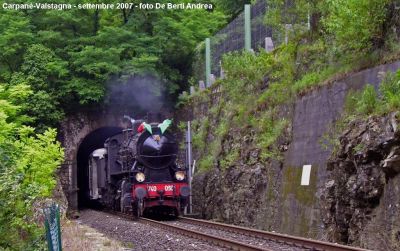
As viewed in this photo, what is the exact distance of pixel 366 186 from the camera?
11.4 metres

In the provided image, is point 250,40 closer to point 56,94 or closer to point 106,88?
point 106,88

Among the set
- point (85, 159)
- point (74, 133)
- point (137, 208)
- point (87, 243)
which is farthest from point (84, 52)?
point (87, 243)

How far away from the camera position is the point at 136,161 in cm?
2147

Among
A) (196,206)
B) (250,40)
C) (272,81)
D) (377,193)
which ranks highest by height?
(250,40)

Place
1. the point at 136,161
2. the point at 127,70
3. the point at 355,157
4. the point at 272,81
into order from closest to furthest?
the point at 355,157 < the point at 272,81 < the point at 136,161 < the point at 127,70

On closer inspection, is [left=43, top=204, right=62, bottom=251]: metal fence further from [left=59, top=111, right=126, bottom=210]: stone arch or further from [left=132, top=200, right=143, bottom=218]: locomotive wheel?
[left=59, top=111, right=126, bottom=210]: stone arch

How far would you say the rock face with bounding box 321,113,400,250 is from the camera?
1052 cm

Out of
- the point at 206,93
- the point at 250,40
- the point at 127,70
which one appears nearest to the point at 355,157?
the point at 250,40

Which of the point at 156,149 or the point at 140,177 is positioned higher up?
the point at 156,149

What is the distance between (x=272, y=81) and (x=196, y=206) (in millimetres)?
6489

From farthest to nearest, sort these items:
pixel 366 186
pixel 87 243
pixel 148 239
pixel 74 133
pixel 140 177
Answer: pixel 74 133 < pixel 140 177 < pixel 148 239 < pixel 87 243 < pixel 366 186

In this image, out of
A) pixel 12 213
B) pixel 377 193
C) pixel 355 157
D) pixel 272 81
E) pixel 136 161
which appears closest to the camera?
pixel 12 213

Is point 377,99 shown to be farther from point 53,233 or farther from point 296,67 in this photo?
point 53,233

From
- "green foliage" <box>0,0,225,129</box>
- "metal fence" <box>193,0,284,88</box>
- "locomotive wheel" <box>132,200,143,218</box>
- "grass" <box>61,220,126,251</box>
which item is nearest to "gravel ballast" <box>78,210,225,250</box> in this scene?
"grass" <box>61,220,126,251</box>
